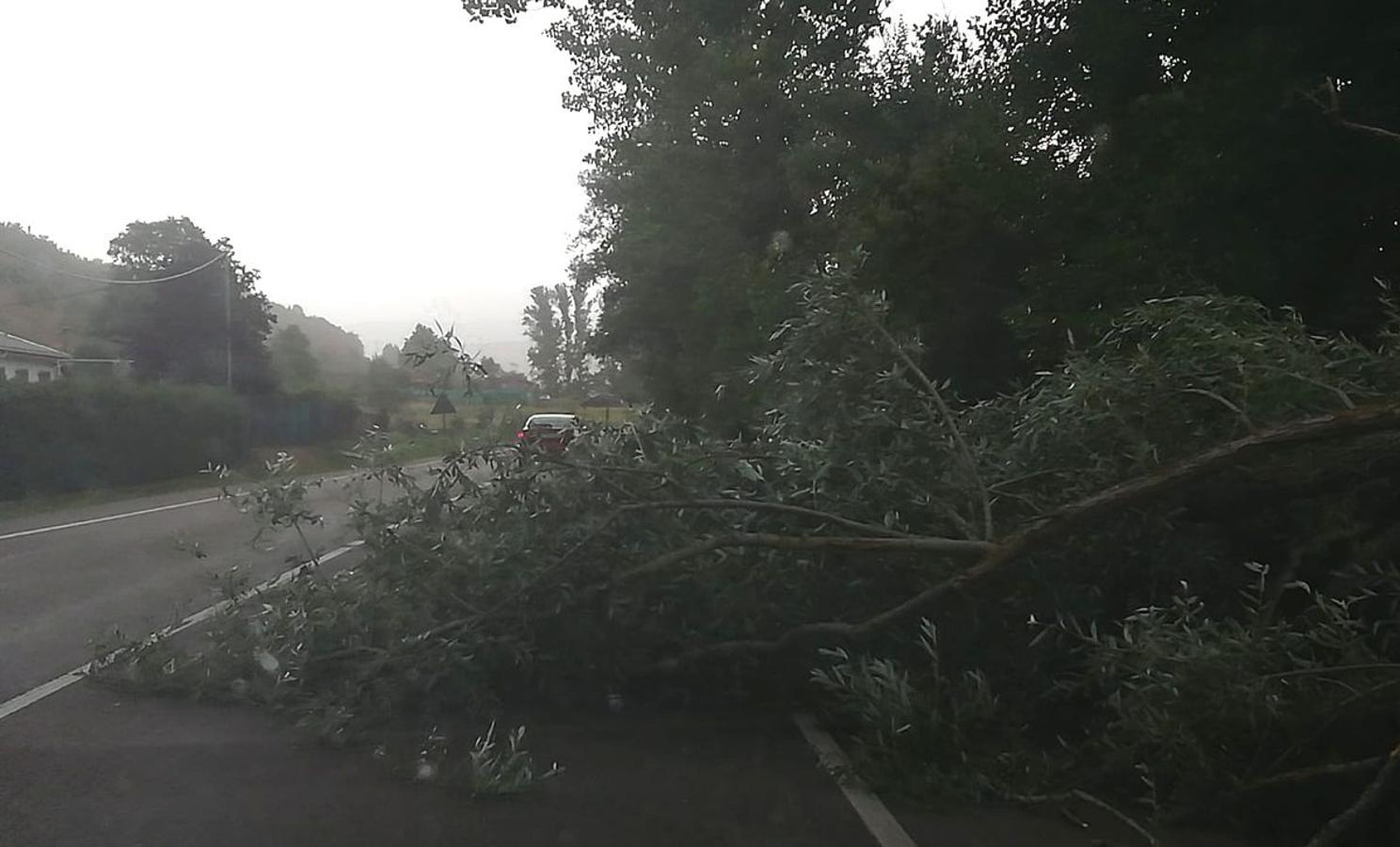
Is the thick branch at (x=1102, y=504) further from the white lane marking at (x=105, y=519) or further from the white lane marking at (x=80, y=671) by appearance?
the white lane marking at (x=105, y=519)

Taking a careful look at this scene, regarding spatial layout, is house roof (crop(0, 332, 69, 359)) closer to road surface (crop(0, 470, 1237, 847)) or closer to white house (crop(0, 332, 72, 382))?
white house (crop(0, 332, 72, 382))

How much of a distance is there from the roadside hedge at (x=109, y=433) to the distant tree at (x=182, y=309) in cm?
139

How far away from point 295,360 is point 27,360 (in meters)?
9.58

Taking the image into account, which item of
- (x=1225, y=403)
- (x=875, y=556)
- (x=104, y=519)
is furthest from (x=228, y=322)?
(x=1225, y=403)

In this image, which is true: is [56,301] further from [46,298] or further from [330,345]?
[330,345]

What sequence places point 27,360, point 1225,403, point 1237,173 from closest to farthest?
1. point 1225,403
2. point 1237,173
3. point 27,360

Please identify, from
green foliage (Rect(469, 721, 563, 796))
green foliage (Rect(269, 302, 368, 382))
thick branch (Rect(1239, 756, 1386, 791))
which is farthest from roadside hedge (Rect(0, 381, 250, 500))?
thick branch (Rect(1239, 756, 1386, 791))

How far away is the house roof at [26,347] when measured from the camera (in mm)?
26811

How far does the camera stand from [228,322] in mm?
33156

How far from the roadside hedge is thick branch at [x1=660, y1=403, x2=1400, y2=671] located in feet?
62.9

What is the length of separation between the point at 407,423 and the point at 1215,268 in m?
8.34

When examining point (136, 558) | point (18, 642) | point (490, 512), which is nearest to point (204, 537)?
point (136, 558)

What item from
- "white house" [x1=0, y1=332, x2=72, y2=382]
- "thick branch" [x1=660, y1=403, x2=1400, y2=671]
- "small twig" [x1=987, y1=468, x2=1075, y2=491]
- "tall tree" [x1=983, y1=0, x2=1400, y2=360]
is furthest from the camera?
"white house" [x1=0, y1=332, x2=72, y2=382]

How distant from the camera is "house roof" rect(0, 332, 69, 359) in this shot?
26.8 m
